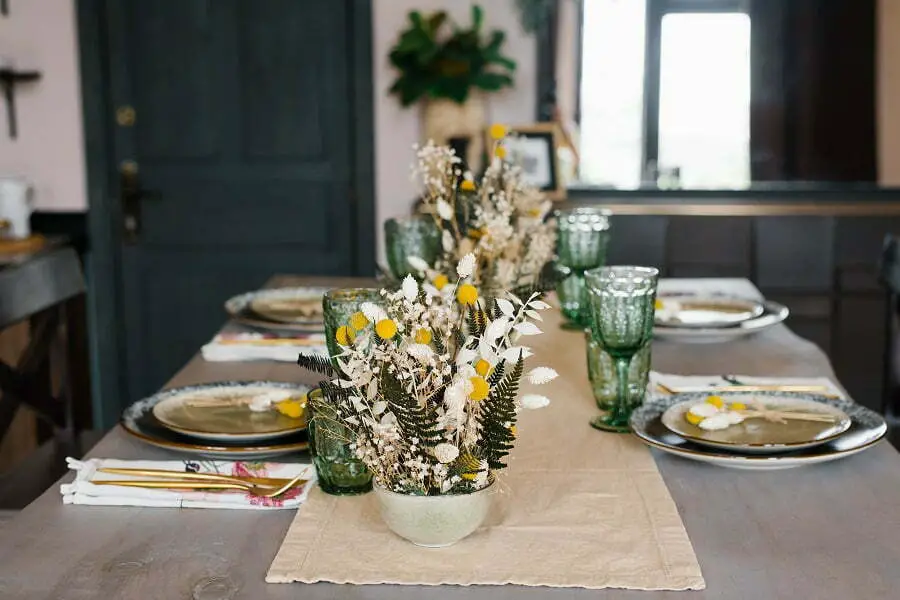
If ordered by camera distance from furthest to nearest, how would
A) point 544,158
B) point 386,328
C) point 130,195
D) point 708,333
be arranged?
point 130,195
point 544,158
point 708,333
point 386,328

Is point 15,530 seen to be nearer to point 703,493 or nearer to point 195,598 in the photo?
point 195,598

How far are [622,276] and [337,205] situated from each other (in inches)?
112

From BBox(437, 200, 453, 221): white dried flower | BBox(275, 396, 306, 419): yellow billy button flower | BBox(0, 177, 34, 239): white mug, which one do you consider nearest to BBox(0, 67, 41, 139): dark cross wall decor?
BBox(0, 177, 34, 239): white mug

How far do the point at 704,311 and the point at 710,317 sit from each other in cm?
7

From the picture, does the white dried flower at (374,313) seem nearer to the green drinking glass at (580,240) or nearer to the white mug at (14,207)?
the green drinking glass at (580,240)

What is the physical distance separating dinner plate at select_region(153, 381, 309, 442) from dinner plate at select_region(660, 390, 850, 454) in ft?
1.67

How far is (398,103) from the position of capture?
4230 mm

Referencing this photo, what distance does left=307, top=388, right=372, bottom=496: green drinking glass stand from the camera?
4.10ft

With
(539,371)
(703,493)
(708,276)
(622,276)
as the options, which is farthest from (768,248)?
(539,371)

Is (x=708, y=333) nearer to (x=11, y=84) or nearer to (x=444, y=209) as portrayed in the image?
(x=444, y=209)

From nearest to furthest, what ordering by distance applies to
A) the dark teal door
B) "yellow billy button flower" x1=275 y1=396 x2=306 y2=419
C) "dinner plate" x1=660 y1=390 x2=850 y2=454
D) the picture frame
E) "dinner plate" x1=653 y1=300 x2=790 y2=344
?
1. "dinner plate" x1=660 y1=390 x2=850 y2=454
2. "yellow billy button flower" x1=275 y1=396 x2=306 y2=419
3. "dinner plate" x1=653 y1=300 x2=790 y2=344
4. the picture frame
5. the dark teal door

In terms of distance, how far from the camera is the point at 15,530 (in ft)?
4.03

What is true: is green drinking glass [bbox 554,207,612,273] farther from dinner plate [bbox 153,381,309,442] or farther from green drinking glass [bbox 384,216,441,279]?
dinner plate [bbox 153,381,309,442]

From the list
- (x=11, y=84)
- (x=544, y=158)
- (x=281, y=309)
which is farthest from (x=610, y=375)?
(x=11, y=84)
